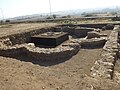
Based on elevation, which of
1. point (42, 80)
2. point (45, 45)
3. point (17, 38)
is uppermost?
point (42, 80)

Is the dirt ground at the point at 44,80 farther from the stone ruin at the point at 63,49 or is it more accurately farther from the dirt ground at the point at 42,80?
the stone ruin at the point at 63,49

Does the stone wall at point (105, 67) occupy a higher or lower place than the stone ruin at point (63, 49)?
higher

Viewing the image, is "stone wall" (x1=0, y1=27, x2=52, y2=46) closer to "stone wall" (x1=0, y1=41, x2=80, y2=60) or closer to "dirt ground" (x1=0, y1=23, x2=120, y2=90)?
"stone wall" (x1=0, y1=41, x2=80, y2=60)

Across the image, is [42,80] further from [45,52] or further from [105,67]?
[45,52]

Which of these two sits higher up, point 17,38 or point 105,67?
point 105,67

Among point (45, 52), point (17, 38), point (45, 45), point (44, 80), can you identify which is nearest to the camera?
point (44, 80)

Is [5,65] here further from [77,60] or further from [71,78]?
[77,60]

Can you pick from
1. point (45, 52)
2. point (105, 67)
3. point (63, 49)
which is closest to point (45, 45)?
point (63, 49)

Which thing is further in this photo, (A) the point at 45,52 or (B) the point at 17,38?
(B) the point at 17,38

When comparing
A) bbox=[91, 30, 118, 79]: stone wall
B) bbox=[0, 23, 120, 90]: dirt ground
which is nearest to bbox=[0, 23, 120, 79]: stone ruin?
bbox=[91, 30, 118, 79]: stone wall

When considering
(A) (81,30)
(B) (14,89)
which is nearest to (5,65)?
(B) (14,89)

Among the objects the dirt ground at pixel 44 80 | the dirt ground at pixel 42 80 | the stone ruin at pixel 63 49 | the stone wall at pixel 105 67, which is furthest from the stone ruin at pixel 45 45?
the stone wall at pixel 105 67

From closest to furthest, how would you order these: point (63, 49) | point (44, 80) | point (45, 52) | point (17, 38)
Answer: point (44, 80), point (45, 52), point (63, 49), point (17, 38)

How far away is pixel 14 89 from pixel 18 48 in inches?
285
